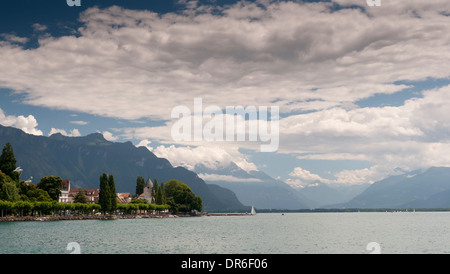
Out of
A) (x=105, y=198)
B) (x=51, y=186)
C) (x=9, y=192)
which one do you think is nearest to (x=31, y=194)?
(x=51, y=186)

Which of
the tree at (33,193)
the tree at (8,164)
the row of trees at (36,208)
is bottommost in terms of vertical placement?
the row of trees at (36,208)

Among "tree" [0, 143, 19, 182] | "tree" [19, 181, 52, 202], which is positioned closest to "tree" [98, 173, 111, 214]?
"tree" [19, 181, 52, 202]

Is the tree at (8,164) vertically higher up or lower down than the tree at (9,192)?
higher up

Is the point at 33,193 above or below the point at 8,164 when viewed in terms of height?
below

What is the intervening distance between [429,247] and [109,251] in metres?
47.7

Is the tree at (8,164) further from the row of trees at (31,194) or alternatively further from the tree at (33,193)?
the tree at (33,193)

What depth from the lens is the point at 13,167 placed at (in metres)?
162

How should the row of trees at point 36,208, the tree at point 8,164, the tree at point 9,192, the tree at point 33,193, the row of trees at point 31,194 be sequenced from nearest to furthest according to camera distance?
the row of trees at point 36,208
the tree at point 9,192
the row of trees at point 31,194
the tree at point 8,164
the tree at point 33,193

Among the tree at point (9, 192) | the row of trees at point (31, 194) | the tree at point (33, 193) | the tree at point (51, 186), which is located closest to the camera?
the tree at point (9, 192)

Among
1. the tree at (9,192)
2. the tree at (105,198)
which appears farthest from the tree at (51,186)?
the tree at (9,192)

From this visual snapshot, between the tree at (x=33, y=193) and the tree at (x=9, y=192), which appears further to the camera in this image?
the tree at (x=33, y=193)

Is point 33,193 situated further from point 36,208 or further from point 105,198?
point 105,198
